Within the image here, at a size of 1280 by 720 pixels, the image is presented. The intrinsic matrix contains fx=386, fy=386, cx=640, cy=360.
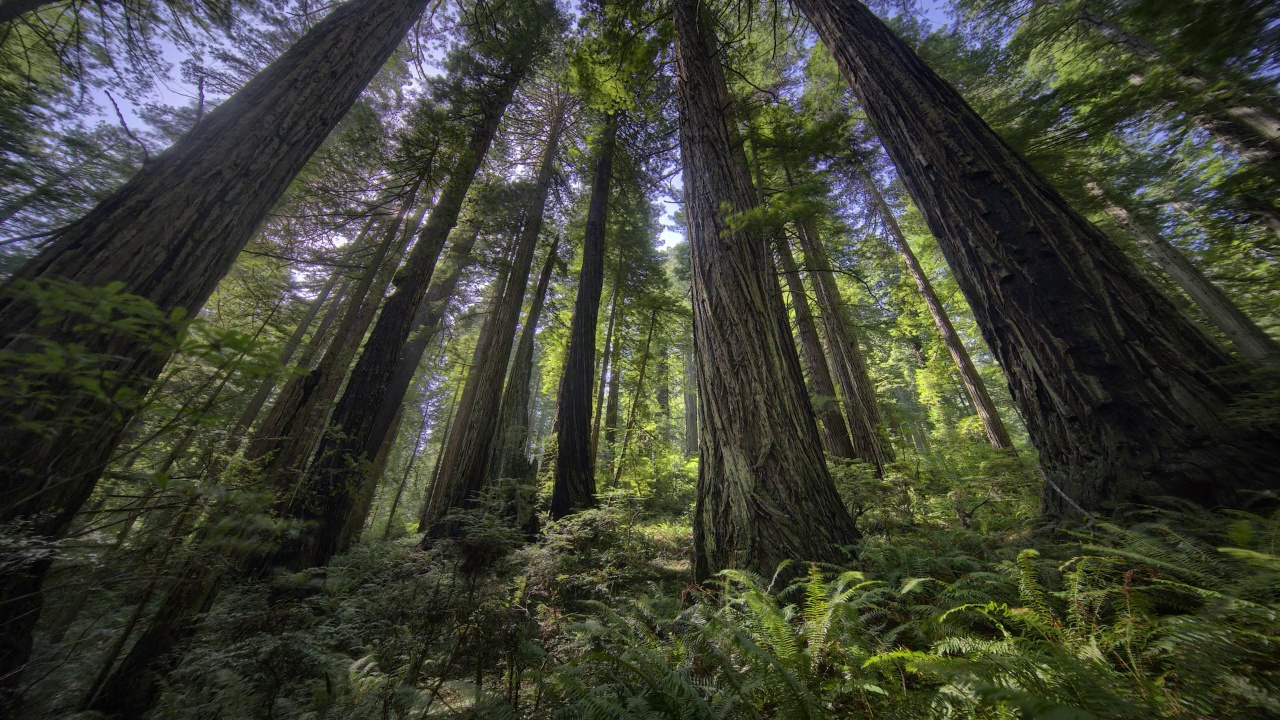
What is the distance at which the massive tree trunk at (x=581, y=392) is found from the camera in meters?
6.03

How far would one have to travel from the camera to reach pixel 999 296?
2.63 meters

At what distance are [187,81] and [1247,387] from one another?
14.2 m

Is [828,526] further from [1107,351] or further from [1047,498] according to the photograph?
[1107,351]

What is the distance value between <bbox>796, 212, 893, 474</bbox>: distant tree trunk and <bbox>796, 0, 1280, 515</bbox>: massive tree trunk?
3.52 metres

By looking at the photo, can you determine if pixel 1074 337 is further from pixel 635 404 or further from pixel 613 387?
pixel 613 387

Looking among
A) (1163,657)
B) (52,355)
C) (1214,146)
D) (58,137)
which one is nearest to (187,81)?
(58,137)

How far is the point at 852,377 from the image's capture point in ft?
25.9


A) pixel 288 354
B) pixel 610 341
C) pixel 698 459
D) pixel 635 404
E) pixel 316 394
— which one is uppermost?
pixel 610 341

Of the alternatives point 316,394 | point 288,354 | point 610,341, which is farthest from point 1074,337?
point 288,354

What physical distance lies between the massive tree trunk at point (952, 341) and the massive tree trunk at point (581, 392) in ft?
16.2

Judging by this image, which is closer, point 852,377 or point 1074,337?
point 1074,337

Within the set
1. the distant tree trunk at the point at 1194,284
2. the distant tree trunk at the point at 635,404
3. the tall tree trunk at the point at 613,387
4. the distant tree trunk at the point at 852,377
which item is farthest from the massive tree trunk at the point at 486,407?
the distant tree trunk at the point at 1194,284

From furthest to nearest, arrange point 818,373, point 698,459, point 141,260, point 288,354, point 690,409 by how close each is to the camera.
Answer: point 690,409 → point 288,354 → point 818,373 → point 698,459 → point 141,260

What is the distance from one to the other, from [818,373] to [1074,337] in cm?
536
